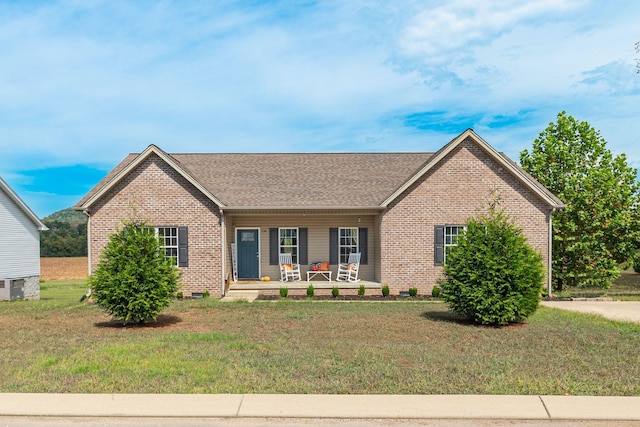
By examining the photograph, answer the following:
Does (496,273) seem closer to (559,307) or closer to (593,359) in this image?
(593,359)

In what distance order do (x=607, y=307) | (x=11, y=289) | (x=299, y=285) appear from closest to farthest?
1. (x=607, y=307)
2. (x=299, y=285)
3. (x=11, y=289)

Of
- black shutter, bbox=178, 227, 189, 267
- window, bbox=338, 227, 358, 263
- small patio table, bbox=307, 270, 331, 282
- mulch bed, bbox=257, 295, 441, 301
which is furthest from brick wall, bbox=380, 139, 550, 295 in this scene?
black shutter, bbox=178, 227, 189, 267

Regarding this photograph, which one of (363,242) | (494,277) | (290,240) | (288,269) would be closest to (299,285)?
(288,269)

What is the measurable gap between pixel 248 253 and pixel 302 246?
224 cm

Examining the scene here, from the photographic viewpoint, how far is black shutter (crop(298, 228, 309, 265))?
19250 millimetres

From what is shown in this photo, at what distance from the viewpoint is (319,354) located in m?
8.34

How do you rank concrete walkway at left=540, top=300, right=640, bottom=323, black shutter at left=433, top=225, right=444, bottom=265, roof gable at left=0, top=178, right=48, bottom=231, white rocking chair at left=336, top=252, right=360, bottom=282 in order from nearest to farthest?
concrete walkway at left=540, top=300, right=640, bottom=323
black shutter at left=433, top=225, right=444, bottom=265
white rocking chair at left=336, top=252, right=360, bottom=282
roof gable at left=0, top=178, right=48, bottom=231

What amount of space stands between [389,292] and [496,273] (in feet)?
22.1

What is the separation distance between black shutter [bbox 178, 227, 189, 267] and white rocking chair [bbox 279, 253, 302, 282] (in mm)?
3717

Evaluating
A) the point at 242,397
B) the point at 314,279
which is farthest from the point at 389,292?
the point at 242,397

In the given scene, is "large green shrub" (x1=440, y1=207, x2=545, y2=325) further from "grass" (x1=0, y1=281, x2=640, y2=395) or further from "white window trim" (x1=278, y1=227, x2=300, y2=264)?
"white window trim" (x1=278, y1=227, x2=300, y2=264)

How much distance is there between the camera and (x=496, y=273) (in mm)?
11055

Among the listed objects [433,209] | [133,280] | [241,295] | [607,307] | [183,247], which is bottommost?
[607,307]

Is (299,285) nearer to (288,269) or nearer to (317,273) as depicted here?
(288,269)
